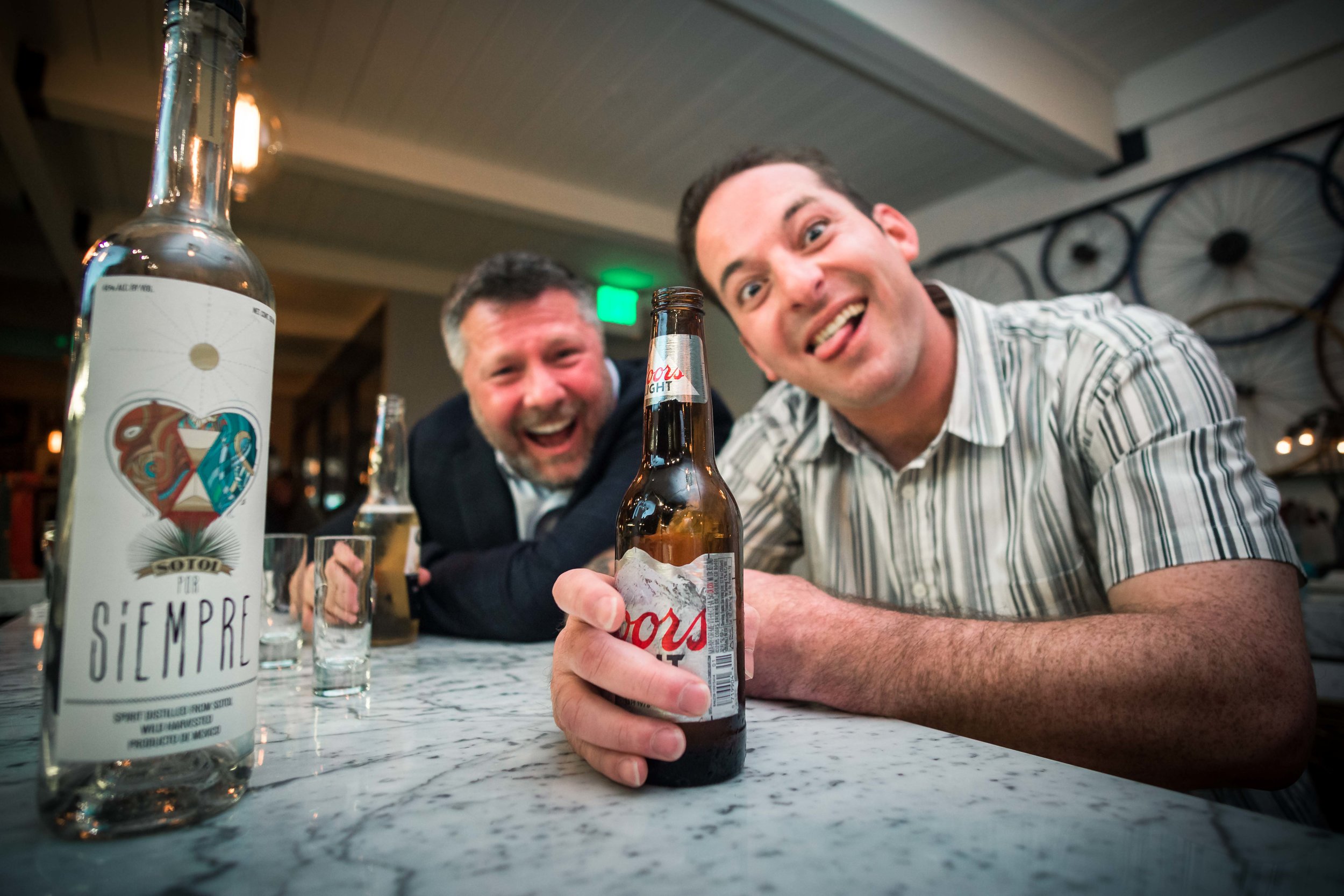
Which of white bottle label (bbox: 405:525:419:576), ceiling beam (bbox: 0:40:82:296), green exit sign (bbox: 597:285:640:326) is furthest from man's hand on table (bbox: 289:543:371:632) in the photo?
green exit sign (bbox: 597:285:640:326)

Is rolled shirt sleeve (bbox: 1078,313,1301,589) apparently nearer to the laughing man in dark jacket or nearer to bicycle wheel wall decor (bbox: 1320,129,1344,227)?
the laughing man in dark jacket

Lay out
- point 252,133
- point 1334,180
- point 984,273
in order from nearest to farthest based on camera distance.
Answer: point 252,133 < point 1334,180 < point 984,273

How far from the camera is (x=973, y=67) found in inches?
102

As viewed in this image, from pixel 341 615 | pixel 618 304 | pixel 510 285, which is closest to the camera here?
pixel 341 615

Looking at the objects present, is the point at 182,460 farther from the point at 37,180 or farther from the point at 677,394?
the point at 37,180

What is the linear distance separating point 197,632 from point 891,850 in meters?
0.34

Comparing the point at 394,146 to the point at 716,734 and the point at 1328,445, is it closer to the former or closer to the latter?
the point at 716,734

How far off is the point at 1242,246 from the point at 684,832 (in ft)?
11.0

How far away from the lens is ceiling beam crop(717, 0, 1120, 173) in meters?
2.30

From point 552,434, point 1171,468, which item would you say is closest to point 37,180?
point 552,434

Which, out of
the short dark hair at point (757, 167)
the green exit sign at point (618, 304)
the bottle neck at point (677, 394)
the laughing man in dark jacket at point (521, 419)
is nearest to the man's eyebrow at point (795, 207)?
the short dark hair at point (757, 167)

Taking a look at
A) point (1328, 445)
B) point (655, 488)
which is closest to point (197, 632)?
point (655, 488)

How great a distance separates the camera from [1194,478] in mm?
789

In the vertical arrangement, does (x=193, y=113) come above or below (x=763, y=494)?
above
